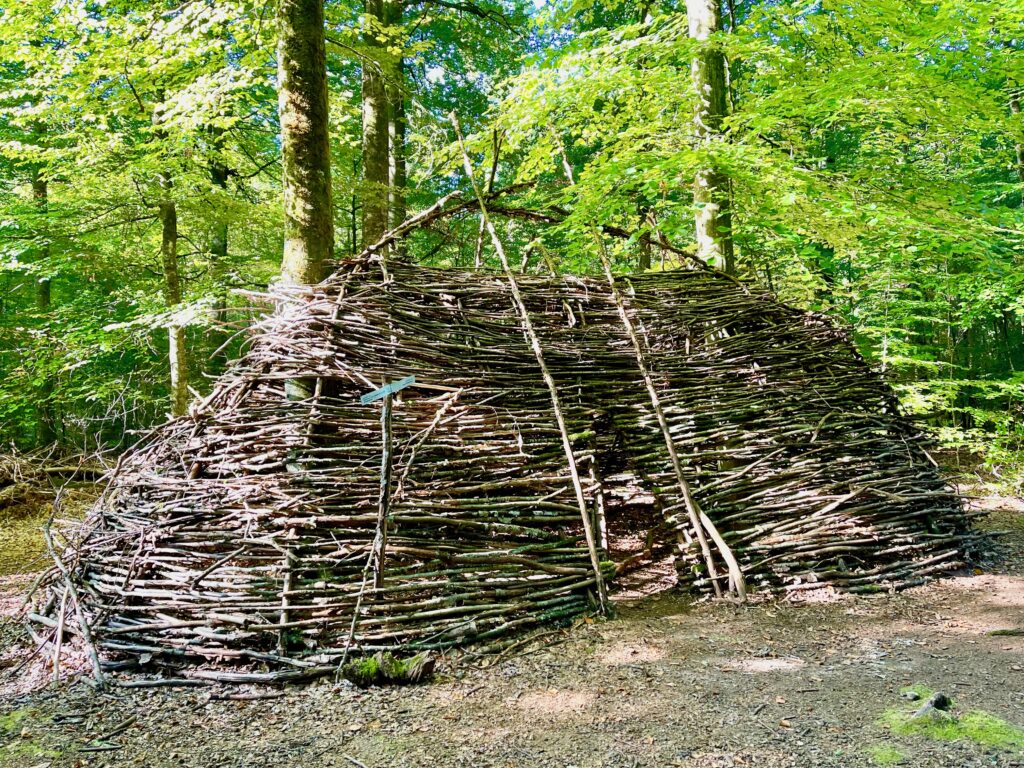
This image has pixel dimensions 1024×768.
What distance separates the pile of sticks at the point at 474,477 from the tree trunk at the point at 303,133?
282 mm

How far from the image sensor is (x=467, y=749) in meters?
2.15

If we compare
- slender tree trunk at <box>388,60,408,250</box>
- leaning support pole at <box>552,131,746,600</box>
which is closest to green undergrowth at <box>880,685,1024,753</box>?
leaning support pole at <box>552,131,746,600</box>

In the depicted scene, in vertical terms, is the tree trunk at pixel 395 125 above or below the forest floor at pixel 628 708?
above

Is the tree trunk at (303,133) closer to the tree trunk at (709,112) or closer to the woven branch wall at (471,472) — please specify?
the woven branch wall at (471,472)

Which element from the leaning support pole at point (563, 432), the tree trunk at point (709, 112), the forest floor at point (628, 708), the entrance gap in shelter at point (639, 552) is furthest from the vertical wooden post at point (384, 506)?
the tree trunk at point (709, 112)

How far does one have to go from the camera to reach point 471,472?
3.31 meters

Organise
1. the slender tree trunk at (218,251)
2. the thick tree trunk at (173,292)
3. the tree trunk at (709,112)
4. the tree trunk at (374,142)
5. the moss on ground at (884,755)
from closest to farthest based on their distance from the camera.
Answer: the moss on ground at (884,755) → the tree trunk at (709,112) → the slender tree trunk at (218,251) → the thick tree trunk at (173,292) → the tree trunk at (374,142)

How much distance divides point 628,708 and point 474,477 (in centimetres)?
138

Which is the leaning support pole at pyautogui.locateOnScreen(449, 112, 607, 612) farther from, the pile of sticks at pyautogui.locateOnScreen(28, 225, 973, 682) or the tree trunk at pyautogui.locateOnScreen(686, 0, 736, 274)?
the tree trunk at pyautogui.locateOnScreen(686, 0, 736, 274)

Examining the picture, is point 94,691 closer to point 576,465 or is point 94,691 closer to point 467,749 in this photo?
point 467,749

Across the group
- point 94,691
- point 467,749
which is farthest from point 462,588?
point 94,691

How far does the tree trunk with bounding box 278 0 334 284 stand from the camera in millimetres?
4117

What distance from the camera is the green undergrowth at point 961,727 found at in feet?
6.61

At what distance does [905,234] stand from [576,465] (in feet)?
11.6
